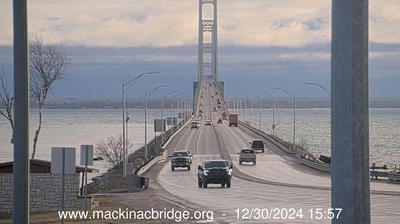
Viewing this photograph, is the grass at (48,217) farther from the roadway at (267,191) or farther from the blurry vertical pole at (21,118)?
the blurry vertical pole at (21,118)

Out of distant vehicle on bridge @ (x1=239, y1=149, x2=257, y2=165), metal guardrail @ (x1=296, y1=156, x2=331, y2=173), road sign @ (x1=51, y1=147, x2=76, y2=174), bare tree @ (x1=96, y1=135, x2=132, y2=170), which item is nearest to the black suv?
metal guardrail @ (x1=296, y1=156, x2=331, y2=173)

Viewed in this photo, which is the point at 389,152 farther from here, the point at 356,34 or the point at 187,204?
the point at 356,34

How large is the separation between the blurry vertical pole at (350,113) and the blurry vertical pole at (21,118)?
6.09m

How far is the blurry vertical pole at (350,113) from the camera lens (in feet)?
18.5

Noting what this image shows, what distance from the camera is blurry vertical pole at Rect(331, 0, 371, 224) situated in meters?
5.65

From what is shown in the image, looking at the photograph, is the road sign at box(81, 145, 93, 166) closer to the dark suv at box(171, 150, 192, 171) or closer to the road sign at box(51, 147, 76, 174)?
the road sign at box(51, 147, 76, 174)

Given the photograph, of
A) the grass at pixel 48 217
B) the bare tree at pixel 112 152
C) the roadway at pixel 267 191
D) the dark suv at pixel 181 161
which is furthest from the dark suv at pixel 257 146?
the grass at pixel 48 217

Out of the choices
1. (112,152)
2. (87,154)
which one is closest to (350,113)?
(87,154)

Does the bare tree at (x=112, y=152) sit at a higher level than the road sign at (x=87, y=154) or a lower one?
lower

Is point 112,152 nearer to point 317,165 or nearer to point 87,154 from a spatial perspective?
point 317,165

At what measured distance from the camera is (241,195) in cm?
3959

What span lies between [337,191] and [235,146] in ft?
329

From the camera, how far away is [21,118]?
36.5 ft

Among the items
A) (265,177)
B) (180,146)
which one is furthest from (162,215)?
(180,146)
